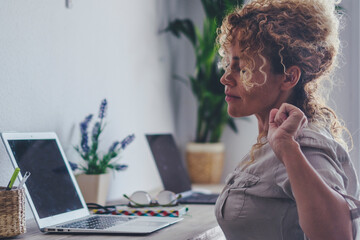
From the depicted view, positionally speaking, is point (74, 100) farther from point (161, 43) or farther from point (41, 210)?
point (161, 43)

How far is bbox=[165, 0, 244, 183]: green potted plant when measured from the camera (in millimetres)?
2631

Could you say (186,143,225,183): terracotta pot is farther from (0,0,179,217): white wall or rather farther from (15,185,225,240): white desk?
(15,185,225,240): white desk

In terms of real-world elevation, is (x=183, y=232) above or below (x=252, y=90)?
below

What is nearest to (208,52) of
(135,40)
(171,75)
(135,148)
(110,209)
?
(171,75)

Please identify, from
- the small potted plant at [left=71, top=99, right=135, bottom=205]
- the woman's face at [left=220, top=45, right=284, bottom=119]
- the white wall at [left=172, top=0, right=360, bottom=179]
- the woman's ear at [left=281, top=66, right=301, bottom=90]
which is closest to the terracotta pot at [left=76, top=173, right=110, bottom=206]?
the small potted plant at [left=71, top=99, right=135, bottom=205]

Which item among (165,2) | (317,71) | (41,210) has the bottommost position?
(41,210)

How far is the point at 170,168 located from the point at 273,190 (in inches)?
40.9

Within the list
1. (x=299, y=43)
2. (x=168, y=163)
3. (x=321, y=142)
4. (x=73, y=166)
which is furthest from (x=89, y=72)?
(x=321, y=142)

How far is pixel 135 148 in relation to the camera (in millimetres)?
2289

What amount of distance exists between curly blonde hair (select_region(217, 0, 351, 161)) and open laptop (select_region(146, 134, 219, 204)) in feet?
2.62

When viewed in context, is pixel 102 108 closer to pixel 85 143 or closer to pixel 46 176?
pixel 85 143

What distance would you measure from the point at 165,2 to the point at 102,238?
1696 mm

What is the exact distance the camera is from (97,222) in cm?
139

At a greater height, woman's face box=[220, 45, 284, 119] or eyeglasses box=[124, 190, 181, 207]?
woman's face box=[220, 45, 284, 119]
